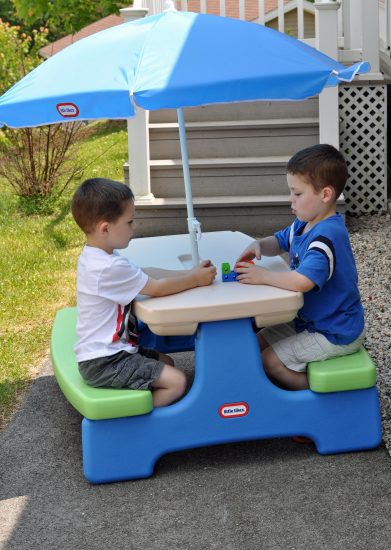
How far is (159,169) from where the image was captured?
871 centimetres

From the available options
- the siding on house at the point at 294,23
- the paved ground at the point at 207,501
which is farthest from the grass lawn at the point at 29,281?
the siding on house at the point at 294,23

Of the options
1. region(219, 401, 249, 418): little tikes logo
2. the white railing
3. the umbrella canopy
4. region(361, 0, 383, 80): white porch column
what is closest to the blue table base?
region(219, 401, 249, 418): little tikes logo

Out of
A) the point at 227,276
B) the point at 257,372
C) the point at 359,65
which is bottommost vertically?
the point at 257,372

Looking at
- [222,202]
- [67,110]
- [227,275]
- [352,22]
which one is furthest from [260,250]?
[352,22]

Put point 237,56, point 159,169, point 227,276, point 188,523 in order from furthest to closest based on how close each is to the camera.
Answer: point 159,169 < point 227,276 < point 237,56 < point 188,523

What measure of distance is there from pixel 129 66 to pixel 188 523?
178cm

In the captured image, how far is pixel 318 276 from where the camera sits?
Result: 377 centimetres

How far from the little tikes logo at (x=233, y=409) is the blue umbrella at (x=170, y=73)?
1259 mm

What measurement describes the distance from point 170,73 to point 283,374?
1.38 meters

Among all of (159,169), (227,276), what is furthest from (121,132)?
(227,276)

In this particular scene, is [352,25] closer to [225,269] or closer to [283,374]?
[225,269]

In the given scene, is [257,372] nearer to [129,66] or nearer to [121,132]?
[129,66]

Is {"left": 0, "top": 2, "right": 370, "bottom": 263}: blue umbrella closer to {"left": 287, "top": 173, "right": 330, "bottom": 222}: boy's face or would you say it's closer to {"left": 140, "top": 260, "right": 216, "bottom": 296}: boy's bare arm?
{"left": 287, "top": 173, "right": 330, "bottom": 222}: boy's face

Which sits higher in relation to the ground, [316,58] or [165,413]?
[316,58]
